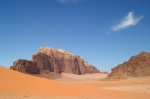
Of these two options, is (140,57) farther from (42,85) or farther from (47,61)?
(47,61)

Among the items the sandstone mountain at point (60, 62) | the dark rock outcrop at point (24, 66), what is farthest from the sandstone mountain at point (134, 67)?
the sandstone mountain at point (60, 62)

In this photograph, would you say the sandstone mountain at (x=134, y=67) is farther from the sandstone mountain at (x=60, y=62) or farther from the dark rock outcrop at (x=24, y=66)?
the sandstone mountain at (x=60, y=62)

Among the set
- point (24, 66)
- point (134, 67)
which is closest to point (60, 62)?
point (24, 66)

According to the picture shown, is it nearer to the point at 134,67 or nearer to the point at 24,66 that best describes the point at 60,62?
the point at 24,66

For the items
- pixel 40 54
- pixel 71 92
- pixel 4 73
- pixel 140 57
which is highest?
pixel 40 54

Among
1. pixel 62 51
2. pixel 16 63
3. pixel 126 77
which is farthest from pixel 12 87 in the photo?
pixel 62 51

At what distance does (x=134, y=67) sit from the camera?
58656mm

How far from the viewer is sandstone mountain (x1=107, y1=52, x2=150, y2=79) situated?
5612 cm

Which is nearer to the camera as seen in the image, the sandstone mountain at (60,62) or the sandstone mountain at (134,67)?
the sandstone mountain at (134,67)

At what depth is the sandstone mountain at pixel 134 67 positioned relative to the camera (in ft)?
184

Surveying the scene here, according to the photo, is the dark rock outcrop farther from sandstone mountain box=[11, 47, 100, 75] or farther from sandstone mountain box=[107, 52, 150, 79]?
sandstone mountain box=[107, 52, 150, 79]

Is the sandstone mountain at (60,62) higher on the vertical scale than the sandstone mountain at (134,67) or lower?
higher

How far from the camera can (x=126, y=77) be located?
57.8 meters

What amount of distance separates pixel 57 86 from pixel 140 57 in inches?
1909
